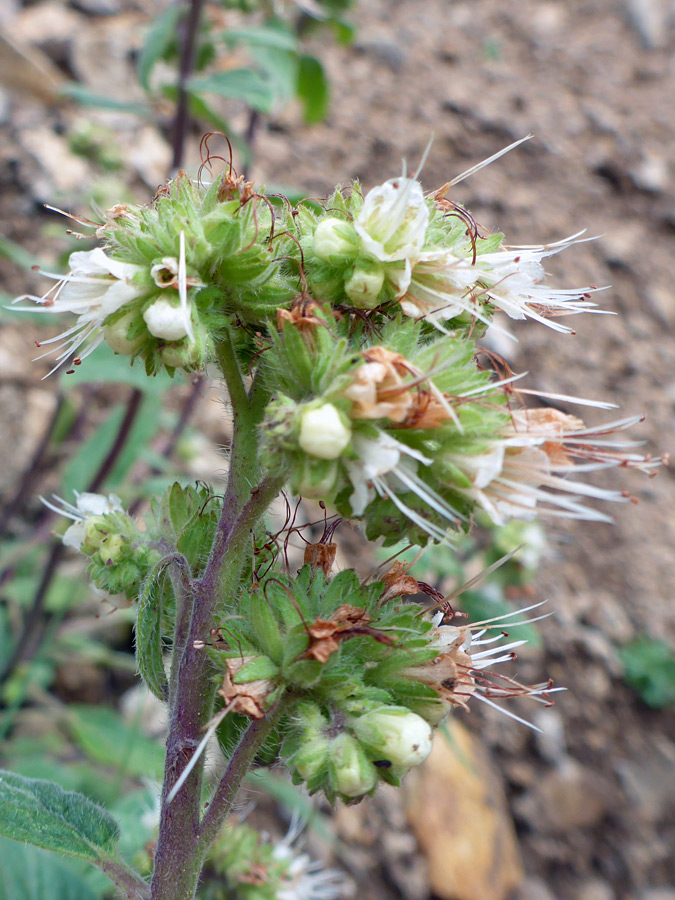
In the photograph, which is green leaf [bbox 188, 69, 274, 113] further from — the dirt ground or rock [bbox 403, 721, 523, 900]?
rock [bbox 403, 721, 523, 900]

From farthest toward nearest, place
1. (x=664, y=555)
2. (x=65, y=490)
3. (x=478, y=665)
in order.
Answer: (x=664, y=555), (x=65, y=490), (x=478, y=665)

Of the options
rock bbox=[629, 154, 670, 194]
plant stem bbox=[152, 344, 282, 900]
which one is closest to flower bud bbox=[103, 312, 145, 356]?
plant stem bbox=[152, 344, 282, 900]

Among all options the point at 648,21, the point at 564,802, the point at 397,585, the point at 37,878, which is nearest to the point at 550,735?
the point at 564,802

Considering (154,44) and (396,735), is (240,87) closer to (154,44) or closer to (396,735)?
(154,44)

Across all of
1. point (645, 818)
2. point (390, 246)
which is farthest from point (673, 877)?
point (390, 246)

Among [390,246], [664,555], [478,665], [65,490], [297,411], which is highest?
[390,246]

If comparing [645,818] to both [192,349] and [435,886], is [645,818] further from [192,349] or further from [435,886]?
[192,349]
